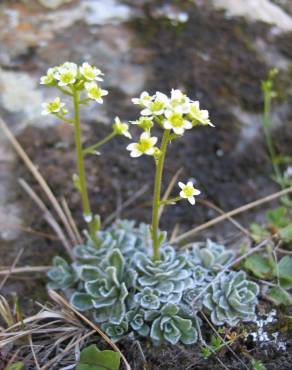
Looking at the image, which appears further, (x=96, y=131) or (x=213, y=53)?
(x=213, y=53)

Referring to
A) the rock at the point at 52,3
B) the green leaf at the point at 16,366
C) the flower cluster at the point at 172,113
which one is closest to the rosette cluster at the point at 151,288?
the green leaf at the point at 16,366

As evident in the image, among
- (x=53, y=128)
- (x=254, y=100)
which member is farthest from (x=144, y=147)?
(x=254, y=100)

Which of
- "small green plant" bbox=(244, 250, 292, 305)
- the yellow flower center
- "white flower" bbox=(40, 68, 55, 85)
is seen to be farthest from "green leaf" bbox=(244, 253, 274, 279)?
"white flower" bbox=(40, 68, 55, 85)

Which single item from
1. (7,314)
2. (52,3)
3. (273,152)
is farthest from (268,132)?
(7,314)

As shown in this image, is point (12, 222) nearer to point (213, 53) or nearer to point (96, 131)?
point (96, 131)

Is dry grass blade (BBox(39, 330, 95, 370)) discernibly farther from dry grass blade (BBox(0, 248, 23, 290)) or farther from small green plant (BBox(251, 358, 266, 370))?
small green plant (BBox(251, 358, 266, 370))

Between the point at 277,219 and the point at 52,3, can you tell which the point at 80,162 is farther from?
the point at 52,3
